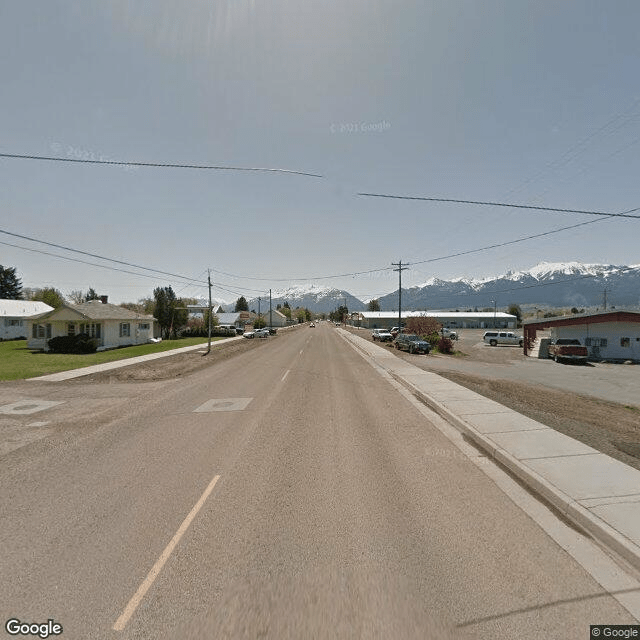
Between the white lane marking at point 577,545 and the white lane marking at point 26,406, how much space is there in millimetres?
12275

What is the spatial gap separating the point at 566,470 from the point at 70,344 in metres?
33.8

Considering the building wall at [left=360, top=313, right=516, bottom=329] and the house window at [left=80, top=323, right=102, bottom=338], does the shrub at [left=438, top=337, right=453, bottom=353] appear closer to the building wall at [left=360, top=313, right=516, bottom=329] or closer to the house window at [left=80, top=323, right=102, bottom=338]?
the house window at [left=80, top=323, right=102, bottom=338]

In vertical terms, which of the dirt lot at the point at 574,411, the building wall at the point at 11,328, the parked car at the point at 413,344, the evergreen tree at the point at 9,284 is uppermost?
the evergreen tree at the point at 9,284

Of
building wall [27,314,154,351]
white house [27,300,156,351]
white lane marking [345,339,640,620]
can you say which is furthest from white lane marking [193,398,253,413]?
building wall [27,314,154,351]

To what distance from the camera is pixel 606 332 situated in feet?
95.5

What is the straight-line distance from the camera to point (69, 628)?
2.79 meters

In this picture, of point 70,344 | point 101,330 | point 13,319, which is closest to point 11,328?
point 13,319

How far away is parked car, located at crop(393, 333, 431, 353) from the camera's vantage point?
2881cm

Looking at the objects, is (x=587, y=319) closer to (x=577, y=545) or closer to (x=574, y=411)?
(x=574, y=411)

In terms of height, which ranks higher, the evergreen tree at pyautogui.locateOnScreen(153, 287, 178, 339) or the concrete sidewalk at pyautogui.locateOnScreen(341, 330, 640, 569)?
the evergreen tree at pyautogui.locateOnScreen(153, 287, 178, 339)

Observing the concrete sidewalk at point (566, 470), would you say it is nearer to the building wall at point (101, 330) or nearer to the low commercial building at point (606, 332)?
the low commercial building at point (606, 332)

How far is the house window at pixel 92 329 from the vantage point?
3050 cm

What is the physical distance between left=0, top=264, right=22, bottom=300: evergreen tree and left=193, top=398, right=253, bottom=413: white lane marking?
8024 cm

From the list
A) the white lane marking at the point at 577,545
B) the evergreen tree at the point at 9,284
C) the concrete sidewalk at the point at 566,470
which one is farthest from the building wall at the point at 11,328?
the white lane marking at the point at 577,545
